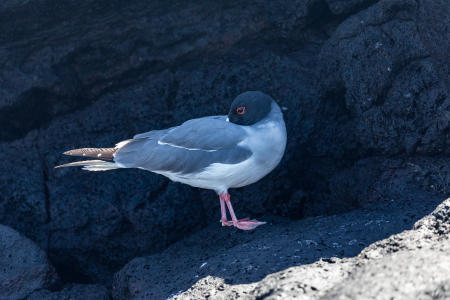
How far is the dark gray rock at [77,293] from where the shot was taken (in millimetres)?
4609

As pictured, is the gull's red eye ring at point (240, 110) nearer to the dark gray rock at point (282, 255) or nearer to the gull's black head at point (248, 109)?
the gull's black head at point (248, 109)

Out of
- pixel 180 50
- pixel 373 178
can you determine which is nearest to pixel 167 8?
pixel 180 50

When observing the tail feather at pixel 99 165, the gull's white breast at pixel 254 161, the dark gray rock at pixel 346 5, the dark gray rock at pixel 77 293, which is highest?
the dark gray rock at pixel 346 5

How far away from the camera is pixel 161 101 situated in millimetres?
5473

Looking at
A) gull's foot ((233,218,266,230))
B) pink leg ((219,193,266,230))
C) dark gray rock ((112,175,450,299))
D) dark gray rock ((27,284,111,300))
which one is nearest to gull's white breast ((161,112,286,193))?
pink leg ((219,193,266,230))

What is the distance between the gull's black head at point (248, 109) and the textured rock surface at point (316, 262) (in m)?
1.03

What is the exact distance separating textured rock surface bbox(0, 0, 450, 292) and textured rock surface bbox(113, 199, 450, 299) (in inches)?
23.4

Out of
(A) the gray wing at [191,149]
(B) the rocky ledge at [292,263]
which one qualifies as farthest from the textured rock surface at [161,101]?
(A) the gray wing at [191,149]

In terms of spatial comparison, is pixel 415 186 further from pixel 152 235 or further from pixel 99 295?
pixel 99 295

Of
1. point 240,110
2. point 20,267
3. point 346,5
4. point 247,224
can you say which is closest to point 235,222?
point 247,224

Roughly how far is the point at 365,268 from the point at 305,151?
238 centimetres

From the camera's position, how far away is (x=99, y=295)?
15.7ft

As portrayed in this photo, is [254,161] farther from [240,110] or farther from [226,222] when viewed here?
[226,222]

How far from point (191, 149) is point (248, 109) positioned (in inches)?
25.1
